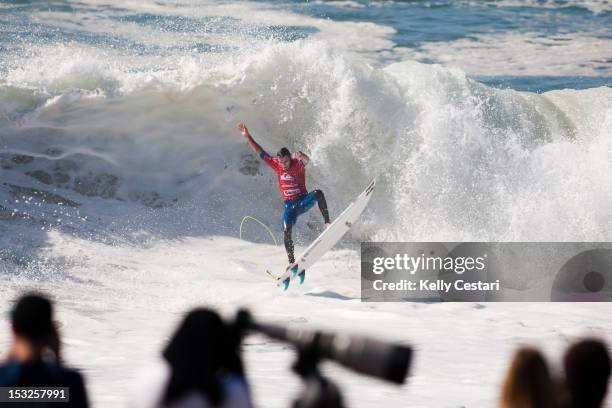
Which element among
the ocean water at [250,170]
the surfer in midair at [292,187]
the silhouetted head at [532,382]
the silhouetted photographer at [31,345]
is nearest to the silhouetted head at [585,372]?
the silhouetted head at [532,382]

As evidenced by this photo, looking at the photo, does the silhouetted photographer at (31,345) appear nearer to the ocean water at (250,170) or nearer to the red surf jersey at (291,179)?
the ocean water at (250,170)

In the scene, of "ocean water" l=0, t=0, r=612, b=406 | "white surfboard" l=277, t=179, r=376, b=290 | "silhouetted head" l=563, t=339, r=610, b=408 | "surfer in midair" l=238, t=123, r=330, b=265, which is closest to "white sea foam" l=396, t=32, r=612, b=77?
"ocean water" l=0, t=0, r=612, b=406

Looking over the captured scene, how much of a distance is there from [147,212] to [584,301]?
21.5 feet

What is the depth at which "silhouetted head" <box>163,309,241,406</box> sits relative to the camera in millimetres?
2191

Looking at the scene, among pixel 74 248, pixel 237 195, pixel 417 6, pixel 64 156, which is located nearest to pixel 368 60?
pixel 417 6

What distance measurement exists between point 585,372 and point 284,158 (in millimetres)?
7991

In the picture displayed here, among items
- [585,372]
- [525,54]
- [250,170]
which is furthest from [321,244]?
[525,54]

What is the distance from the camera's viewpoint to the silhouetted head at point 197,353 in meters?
2.19

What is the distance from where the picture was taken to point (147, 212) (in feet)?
41.1

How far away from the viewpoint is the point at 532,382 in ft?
7.63

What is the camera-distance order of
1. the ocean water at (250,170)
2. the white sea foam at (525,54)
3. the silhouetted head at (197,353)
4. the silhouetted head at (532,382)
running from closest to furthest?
the silhouetted head at (197,353) → the silhouetted head at (532,382) → the ocean water at (250,170) → the white sea foam at (525,54)

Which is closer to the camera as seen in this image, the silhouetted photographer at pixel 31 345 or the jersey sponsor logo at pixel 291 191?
the silhouetted photographer at pixel 31 345

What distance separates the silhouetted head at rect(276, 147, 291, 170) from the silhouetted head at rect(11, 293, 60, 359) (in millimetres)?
7825

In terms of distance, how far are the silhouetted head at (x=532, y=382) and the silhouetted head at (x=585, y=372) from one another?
0.09m
